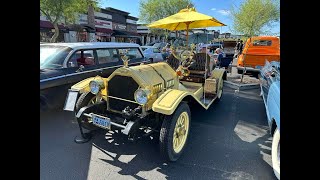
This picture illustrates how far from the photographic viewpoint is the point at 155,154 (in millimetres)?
3248

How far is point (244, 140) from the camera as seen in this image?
3.74 m

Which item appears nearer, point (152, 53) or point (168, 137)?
point (168, 137)

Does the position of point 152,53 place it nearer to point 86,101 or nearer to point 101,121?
point 86,101

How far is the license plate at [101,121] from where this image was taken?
2.98 metres

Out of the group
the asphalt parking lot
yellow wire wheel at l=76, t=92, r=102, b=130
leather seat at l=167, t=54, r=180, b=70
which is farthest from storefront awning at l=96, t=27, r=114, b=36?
yellow wire wheel at l=76, t=92, r=102, b=130

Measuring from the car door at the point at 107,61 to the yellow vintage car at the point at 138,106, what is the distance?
167 centimetres

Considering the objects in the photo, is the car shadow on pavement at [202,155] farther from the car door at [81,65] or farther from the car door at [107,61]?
the car door at [107,61]

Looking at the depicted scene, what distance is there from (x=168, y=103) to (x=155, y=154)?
868 millimetres

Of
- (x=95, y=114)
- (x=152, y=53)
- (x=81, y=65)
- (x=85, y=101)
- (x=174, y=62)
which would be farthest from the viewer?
(x=152, y=53)

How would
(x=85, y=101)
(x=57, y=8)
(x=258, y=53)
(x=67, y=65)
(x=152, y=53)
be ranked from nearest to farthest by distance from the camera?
1. (x=85, y=101)
2. (x=67, y=65)
3. (x=258, y=53)
4. (x=57, y=8)
5. (x=152, y=53)

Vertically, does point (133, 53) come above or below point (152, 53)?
below

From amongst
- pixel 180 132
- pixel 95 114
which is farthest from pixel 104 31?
pixel 180 132

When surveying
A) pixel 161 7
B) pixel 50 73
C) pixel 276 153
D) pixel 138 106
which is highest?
pixel 161 7

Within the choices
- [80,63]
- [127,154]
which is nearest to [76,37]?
[80,63]
